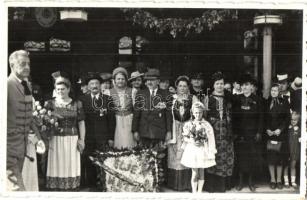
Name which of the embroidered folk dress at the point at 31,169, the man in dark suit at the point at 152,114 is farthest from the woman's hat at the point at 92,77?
the embroidered folk dress at the point at 31,169

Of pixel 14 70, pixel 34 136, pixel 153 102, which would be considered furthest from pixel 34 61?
pixel 153 102

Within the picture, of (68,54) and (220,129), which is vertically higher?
(68,54)

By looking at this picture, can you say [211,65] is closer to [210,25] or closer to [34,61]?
[210,25]

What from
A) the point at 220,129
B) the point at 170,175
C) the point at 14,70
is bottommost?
the point at 170,175

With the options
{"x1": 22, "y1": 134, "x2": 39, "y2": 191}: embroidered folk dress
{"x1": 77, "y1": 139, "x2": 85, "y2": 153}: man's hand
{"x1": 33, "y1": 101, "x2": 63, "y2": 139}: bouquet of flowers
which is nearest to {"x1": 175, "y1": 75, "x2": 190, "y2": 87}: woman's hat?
{"x1": 77, "y1": 139, "x2": 85, "y2": 153}: man's hand

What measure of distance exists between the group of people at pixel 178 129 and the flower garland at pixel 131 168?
0.08 m

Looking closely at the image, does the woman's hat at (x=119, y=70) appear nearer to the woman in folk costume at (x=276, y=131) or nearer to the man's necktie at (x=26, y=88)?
the man's necktie at (x=26, y=88)

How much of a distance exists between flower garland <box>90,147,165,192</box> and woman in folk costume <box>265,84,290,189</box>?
122 centimetres

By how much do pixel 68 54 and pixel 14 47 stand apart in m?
0.59

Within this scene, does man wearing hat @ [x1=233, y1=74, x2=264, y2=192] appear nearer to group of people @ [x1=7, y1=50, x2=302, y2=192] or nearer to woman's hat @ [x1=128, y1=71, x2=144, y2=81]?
group of people @ [x1=7, y1=50, x2=302, y2=192]

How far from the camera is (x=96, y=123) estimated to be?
779cm

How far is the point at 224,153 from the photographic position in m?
7.81

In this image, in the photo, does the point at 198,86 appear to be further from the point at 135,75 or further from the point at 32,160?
the point at 32,160

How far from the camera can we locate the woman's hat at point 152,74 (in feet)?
25.3
